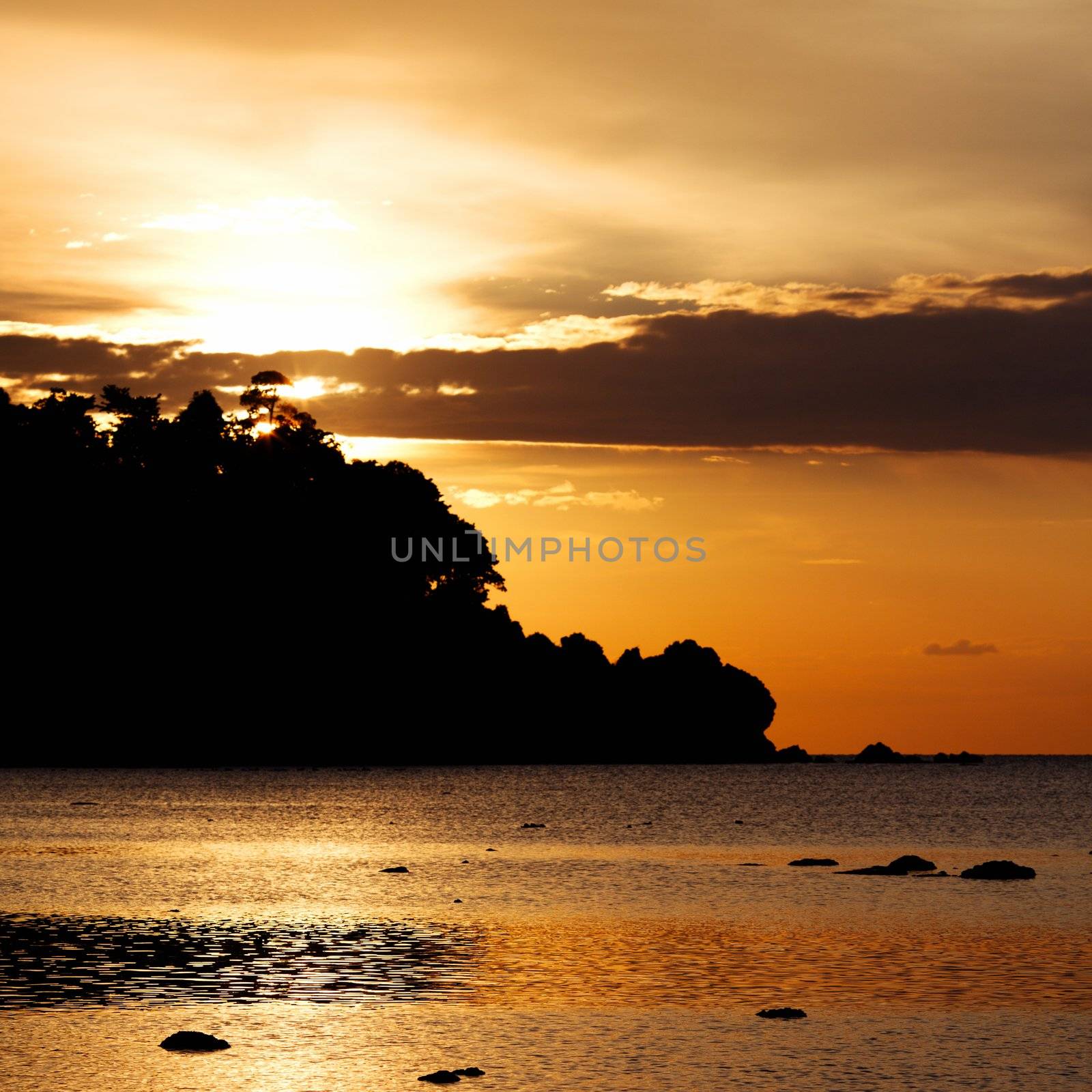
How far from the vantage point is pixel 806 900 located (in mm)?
57219

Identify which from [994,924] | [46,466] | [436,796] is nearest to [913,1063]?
[994,924]

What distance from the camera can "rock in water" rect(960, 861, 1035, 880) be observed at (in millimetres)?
67438

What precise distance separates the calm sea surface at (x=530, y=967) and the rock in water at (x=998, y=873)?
2.41m

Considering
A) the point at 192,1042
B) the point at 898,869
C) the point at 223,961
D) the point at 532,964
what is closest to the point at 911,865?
the point at 898,869

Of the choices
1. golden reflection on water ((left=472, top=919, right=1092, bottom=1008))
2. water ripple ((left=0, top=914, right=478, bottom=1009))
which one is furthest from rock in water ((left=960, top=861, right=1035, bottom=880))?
water ripple ((left=0, top=914, right=478, bottom=1009))

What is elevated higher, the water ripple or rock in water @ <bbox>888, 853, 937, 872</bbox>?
the water ripple

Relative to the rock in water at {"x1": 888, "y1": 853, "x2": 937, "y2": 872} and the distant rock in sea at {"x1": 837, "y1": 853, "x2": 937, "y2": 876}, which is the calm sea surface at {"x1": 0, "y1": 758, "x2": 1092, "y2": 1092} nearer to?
the distant rock in sea at {"x1": 837, "y1": 853, "x2": 937, "y2": 876}

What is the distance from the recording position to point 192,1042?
28250mm

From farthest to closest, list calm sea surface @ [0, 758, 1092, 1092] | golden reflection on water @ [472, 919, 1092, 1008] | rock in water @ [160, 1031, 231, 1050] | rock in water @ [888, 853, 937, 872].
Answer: rock in water @ [888, 853, 937, 872]
golden reflection on water @ [472, 919, 1092, 1008]
rock in water @ [160, 1031, 231, 1050]
calm sea surface @ [0, 758, 1092, 1092]

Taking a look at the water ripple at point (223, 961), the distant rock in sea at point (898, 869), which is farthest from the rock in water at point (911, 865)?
the water ripple at point (223, 961)

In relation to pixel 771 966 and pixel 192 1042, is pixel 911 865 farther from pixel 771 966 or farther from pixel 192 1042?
pixel 192 1042

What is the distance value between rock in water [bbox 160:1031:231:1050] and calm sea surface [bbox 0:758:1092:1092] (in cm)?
39

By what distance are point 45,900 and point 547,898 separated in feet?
55.2

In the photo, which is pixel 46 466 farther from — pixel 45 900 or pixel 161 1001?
pixel 161 1001
